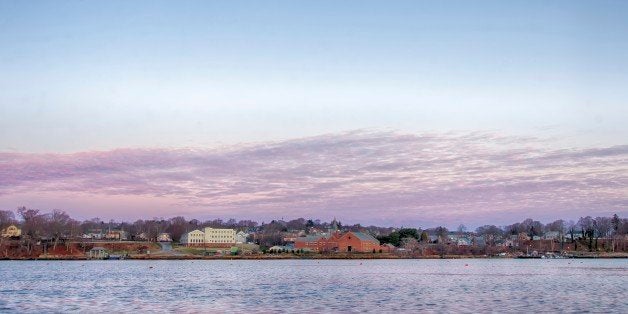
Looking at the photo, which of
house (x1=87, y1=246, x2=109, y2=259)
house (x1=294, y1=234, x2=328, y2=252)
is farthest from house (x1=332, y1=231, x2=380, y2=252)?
house (x1=87, y1=246, x2=109, y2=259)

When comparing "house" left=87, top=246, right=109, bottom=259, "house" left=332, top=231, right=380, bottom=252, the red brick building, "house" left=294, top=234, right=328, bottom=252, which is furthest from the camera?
"house" left=294, top=234, right=328, bottom=252

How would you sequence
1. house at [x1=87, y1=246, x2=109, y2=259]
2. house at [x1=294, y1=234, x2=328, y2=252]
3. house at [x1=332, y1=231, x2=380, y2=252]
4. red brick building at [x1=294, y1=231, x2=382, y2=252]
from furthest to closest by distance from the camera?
house at [x1=294, y1=234, x2=328, y2=252]
red brick building at [x1=294, y1=231, x2=382, y2=252]
house at [x1=332, y1=231, x2=380, y2=252]
house at [x1=87, y1=246, x2=109, y2=259]

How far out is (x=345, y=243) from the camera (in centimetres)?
17938

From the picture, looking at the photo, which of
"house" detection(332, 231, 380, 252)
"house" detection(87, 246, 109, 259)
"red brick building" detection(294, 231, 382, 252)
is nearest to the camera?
"house" detection(87, 246, 109, 259)

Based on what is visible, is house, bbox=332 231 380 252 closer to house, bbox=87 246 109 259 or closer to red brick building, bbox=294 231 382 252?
red brick building, bbox=294 231 382 252

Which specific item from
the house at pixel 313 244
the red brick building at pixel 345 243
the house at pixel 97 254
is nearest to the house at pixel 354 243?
the red brick building at pixel 345 243

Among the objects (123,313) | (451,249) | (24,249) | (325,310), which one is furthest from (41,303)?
(451,249)

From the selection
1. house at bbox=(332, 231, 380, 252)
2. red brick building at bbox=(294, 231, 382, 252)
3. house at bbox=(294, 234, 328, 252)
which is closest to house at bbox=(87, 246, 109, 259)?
house at bbox=(294, 234, 328, 252)

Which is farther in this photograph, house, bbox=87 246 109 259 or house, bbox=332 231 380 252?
house, bbox=332 231 380 252

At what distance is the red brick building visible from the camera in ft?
585

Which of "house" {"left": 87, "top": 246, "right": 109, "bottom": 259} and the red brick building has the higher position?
the red brick building

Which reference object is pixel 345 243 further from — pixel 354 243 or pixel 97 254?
pixel 97 254

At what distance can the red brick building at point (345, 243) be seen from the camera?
585 ft

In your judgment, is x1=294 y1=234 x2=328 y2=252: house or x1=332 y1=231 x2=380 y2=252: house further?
x1=294 y1=234 x2=328 y2=252: house
